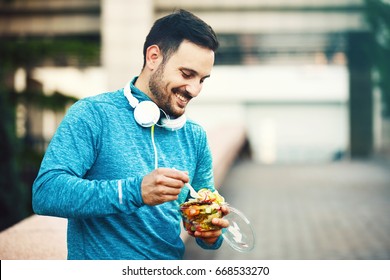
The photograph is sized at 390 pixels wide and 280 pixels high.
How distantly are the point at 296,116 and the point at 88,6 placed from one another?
21.2m

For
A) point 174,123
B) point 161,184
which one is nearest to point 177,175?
point 161,184

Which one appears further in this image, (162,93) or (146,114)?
(162,93)

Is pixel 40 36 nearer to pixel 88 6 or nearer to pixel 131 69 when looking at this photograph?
pixel 88 6

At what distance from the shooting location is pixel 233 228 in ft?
6.70

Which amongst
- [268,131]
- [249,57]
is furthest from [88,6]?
[268,131]

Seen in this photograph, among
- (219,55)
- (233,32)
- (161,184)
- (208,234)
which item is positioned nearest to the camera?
(161,184)

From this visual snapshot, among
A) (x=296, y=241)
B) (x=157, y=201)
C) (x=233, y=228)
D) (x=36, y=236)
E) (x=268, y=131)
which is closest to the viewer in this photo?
(x=157, y=201)

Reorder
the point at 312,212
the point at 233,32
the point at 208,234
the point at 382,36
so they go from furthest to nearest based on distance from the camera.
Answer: the point at 233,32 → the point at 382,36 → the point at 312,212 → the point at 208,234

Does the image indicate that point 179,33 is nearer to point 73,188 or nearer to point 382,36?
point 73,188

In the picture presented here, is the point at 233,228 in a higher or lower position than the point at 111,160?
lower

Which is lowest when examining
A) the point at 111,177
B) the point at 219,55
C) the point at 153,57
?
the point at 219,55

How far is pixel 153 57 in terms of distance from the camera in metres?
1.89

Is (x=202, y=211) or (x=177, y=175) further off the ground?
(x=177, y=175)

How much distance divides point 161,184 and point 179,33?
0.54 meters
